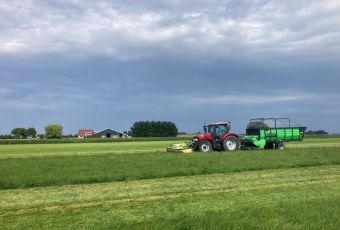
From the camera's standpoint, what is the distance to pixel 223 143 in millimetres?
33375

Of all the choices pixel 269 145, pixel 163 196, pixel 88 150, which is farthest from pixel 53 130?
pixel 163 196

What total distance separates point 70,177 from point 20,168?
3694mm

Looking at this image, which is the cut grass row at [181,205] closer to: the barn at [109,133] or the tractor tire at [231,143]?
the tractor tire at [231,143]

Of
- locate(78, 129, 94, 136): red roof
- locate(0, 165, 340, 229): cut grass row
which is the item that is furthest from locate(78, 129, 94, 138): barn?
locate(0, 165, 340, 229): cut grass row

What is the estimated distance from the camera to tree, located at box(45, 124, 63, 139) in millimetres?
134050

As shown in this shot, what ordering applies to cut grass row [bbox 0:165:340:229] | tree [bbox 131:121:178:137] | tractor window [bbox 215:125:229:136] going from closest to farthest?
cut grass row [bbox 0:165:340:229]
tractor window [bbox 215:125:229:136]
tree [bbox 131:121:178:137]

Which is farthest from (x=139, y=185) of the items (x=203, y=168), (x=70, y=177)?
(x=203, y=168)

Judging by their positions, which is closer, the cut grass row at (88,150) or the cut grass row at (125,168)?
the cut grass row at (125,168)

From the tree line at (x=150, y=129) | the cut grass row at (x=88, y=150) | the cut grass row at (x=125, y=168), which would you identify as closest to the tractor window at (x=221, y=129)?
the cut grass row at (x=88, y=150)

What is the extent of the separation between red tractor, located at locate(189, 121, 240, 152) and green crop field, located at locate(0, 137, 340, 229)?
37.9ft

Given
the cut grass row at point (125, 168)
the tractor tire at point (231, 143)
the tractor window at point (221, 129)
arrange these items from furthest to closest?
the tractor window at point (221, 129) < the tractor tire at point (231, 143) < the cut grass row at point (125, 168)

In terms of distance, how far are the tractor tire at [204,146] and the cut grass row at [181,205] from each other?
680 inches

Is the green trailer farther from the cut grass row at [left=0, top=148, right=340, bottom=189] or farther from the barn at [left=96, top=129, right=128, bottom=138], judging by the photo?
the barn at [left=96, top=129, right=128, bottom=138]

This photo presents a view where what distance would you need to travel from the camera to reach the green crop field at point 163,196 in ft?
27.9
